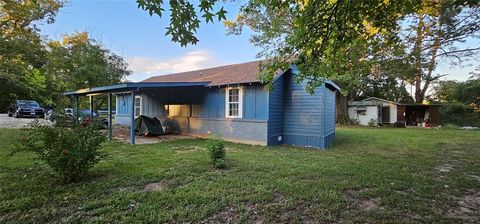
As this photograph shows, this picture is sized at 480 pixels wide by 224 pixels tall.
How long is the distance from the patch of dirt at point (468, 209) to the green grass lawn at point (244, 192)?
0.05ft

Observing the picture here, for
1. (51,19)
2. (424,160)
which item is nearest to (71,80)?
(51,19)

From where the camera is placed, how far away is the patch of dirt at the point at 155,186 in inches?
184

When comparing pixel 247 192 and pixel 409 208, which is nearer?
pixel 409 208

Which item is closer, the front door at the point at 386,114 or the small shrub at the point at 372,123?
the small shrub at the point at 372,123

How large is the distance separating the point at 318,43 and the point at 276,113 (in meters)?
6.05

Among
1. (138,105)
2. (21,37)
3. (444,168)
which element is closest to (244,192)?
(444,168)

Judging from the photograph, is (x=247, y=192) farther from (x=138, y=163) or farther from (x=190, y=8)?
(x=138, y=163)

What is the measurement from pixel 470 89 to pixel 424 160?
96.7 ft

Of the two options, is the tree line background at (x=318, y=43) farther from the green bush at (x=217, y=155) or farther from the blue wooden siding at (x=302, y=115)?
the green bush at (x=217, y=155)

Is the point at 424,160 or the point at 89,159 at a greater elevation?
the point at 89,159

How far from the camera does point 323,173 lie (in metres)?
5.93

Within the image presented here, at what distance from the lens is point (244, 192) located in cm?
450

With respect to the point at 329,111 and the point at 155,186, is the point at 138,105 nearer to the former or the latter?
the point at 329,111

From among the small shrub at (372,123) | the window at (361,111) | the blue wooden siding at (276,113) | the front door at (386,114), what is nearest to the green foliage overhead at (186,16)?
the blue wooden siding at (276,113)
